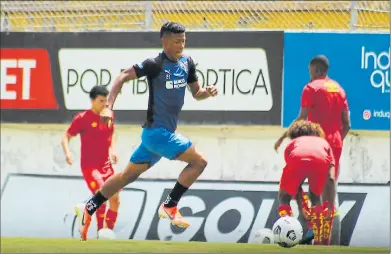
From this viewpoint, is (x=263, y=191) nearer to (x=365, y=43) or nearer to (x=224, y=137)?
(x=224, y=137)

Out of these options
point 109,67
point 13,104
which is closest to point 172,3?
point 109,67

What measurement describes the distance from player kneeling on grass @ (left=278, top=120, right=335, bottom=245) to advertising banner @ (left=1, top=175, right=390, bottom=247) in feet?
5.45

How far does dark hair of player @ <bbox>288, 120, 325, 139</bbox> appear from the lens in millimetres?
13453

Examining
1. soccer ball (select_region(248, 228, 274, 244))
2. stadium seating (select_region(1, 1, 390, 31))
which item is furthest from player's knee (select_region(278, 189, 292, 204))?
stadium seating (select_region(1, 1, 390, 31))

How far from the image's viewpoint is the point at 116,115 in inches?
636

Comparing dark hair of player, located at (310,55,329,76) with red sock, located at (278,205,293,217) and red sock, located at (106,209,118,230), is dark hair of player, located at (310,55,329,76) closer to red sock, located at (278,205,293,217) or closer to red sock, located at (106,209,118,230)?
red sock, located at (278,205,293,217)

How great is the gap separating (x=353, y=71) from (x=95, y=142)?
3759 mm

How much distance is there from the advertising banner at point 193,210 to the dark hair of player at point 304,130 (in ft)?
7.10

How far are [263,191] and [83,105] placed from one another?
2.91 meters

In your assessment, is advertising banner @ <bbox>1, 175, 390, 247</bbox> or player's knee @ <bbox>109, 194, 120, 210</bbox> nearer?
player's knee @ <bbox>109, 194, 120, 210</bbox>

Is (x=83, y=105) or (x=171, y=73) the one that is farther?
(x=83, y=105)

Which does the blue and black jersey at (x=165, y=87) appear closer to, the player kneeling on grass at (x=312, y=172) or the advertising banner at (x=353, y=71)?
the player kneeling on grass at (x=312, y=172)

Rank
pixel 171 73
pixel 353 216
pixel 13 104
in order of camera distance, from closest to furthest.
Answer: pixel 171 73 → pixel 353 216 → pixel 13 104

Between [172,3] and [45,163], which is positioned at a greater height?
[172,3]
